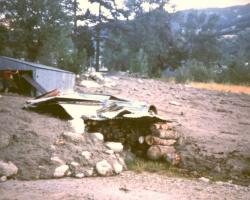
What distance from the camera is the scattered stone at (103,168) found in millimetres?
6148

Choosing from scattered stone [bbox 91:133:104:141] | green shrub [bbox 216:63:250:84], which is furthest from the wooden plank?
green shrub [bbox 216:63:250:84]

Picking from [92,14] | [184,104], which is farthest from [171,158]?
[92,14]

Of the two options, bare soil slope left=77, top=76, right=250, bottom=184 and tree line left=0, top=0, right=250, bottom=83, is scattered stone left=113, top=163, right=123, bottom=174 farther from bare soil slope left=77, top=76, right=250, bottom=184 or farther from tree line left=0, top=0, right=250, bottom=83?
tree line left=0, top=0, right=250, bottom=83

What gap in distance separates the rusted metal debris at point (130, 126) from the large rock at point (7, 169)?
6.92 ft

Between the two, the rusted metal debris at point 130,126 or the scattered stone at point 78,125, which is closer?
the scattered stone at point 78,125

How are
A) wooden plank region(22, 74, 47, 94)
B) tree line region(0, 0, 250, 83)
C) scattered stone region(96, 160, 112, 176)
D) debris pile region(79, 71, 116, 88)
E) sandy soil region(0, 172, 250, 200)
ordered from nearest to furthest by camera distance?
1. sandy soil region(0, 172, 250, 200)
2. scattered stone region(96, 160, 112, 176)
3. wooden plank region(22, 74, 47, 94)
4. debris pile region(79, 71, 116, 88)
5. tree line region(0, 0, 250, 83)

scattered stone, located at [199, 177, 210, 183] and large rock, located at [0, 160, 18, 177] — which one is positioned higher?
large rock, located at [0, 160, 18, 177]

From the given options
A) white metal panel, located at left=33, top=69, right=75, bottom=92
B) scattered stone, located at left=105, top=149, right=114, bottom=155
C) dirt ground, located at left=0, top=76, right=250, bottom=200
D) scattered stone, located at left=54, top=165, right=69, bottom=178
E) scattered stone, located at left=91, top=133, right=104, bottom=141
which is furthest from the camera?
white metal panel, located at left=33, top=69, right=75, bottom=92

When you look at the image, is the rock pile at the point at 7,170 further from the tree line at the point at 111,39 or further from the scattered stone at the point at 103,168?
the tree line at the point at 111,39

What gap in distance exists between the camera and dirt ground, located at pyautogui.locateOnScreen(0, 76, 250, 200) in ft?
16.7

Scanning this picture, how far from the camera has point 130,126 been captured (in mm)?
7828

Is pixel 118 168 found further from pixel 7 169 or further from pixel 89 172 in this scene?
pixel 7 169

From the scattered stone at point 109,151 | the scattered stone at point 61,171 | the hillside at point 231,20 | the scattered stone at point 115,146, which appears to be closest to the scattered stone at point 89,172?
the scattered stone at point 61,171

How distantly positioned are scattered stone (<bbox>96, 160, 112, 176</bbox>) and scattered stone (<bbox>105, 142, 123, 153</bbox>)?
0.70 metres
